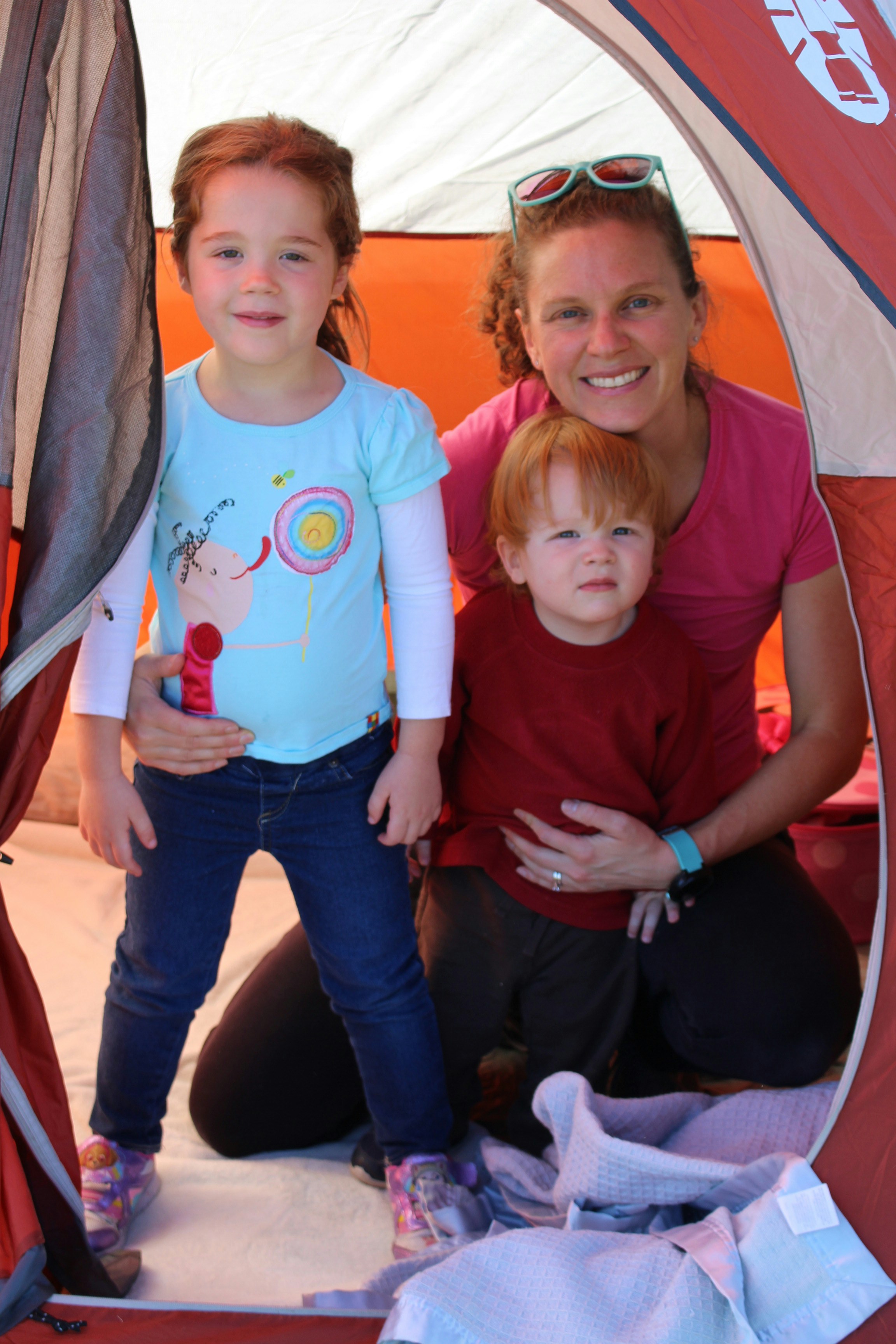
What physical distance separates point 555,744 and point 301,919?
33 centimetres

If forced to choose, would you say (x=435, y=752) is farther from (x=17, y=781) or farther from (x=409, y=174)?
(x=409, y=174)

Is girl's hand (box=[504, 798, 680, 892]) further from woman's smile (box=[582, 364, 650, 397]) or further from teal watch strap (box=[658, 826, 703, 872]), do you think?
woman's smile (box=[582, 364, 650, 397])

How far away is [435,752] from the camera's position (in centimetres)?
120

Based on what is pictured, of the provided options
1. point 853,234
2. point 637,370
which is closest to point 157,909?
point 637,370

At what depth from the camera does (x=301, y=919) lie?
1241 millimetres

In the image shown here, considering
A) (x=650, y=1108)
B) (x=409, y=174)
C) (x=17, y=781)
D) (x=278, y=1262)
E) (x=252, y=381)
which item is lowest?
(x=278, y=1262)

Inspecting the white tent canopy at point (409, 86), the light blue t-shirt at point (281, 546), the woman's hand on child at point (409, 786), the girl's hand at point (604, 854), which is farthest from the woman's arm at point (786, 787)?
the white tent canopy at point (409, 86)

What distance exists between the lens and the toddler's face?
119cm

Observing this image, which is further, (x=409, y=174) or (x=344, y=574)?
(x=409, y=174)

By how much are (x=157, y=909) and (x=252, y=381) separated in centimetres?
53

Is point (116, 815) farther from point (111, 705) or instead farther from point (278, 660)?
point (278, 660)

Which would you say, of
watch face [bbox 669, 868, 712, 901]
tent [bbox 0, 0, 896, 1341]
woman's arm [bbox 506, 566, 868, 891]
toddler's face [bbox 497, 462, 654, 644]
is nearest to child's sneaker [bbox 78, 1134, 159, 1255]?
tent [bbox 0, 0, 896, 1341]

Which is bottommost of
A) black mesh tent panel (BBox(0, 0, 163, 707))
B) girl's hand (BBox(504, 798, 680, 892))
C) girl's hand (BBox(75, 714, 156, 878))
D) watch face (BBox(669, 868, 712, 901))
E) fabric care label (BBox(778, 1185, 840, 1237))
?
fabric care label (BBox(778, 1185, 840, 1237))

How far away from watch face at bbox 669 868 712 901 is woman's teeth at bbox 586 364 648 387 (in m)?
0.54
